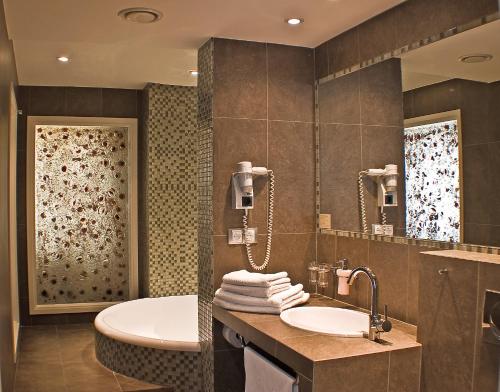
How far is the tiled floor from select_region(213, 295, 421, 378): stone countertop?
55.8 inches

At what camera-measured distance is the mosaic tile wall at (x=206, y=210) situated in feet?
10.9

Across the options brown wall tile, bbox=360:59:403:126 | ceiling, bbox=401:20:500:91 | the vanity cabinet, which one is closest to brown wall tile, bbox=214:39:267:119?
brown wall tile, bbox=360:59:403:126

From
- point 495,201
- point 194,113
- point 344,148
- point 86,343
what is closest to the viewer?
point 495,201

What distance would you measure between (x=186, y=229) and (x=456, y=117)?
148 inches

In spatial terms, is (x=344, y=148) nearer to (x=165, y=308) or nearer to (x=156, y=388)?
(x=156, y=388)

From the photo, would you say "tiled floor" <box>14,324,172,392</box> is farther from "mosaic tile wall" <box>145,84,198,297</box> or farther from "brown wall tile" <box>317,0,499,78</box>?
"brown wall tile" <box>317,0,499,78</box>

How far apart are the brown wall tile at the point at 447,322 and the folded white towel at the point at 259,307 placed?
0.80m

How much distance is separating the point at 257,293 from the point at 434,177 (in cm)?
108

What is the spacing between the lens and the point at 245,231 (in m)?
3.33

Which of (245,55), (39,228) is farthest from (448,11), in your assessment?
(39,228)

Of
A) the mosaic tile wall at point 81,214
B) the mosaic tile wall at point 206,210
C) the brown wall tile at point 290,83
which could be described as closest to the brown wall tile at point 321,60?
the brown wall tile at point 290,83

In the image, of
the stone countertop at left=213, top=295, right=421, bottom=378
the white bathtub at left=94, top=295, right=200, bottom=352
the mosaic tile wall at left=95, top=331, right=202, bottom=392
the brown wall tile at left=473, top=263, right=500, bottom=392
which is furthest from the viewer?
the white bathtub at left=94, top=295, right=200, bottom=352

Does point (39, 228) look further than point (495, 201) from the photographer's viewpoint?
Yes

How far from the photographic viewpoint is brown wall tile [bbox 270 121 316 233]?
3439 millimetres
